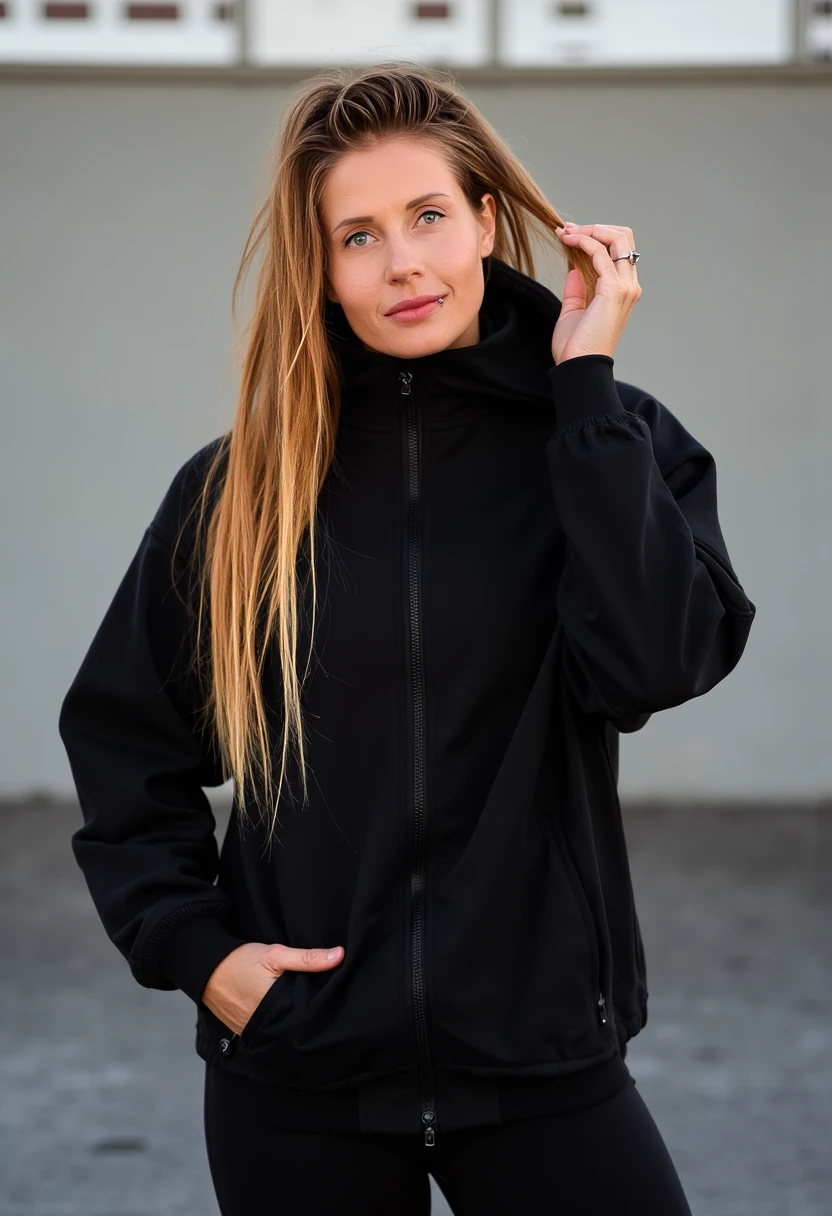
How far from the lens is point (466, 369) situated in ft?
5.02

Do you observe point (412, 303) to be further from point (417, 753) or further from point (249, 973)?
point (249, 973)

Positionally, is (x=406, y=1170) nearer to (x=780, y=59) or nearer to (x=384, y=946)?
(x=384, y=946)

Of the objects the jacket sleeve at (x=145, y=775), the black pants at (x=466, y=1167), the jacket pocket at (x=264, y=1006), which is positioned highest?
the jacket sleeve at (x=145, y=775)

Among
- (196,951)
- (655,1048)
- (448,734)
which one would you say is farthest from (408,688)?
(655,1048)

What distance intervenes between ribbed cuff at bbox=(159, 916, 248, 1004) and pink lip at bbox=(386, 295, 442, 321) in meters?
0.71

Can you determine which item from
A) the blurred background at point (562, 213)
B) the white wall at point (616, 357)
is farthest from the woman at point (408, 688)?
the white wall at point (616, 357)

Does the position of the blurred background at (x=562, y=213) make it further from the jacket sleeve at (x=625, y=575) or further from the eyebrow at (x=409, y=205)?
the jacket sleeve at (x=625, y=575)

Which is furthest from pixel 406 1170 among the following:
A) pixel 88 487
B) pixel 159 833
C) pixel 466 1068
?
pixel 88 487

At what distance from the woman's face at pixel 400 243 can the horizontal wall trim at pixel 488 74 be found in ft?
15.8

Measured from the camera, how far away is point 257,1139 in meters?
1.47

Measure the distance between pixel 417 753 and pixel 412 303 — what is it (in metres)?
0.49

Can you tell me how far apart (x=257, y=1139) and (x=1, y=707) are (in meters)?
5.09

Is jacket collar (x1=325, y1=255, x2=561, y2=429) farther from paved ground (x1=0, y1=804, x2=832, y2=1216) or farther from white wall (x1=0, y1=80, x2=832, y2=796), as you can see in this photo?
white wall (x1=0, y1=80, x2=832, y2=796)

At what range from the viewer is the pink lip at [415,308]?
150 centimetres
